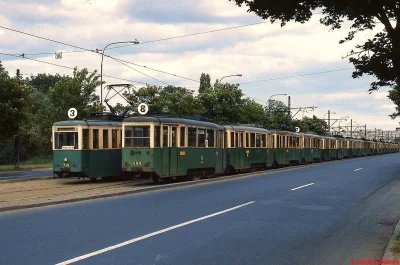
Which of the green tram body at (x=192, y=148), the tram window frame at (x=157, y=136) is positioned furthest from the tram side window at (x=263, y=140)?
the tram window frame at (x=157, y=136)

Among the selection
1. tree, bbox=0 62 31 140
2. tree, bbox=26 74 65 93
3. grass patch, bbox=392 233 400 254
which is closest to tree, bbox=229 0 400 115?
grass patch, bbox=392 233 400 254

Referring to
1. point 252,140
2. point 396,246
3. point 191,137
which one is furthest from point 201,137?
point 396,246

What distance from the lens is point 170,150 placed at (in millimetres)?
21406

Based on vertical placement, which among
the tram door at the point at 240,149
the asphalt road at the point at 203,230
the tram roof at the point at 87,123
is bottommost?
the asphalt road at the point at 203,230

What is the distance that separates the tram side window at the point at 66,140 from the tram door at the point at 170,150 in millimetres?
3867

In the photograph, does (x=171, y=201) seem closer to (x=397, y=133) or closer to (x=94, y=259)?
(x=94, y=259)

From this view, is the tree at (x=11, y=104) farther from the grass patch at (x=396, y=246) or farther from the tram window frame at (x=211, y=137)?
the grass patch at (x=396, y=246)

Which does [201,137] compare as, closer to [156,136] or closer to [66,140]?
[156,136]

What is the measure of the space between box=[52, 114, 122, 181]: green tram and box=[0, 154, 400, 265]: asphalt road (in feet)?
19.6

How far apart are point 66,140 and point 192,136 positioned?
5492 millimetres

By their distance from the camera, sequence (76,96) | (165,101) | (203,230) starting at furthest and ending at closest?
1. (165,101)
2. (76,96)
3. (203,230)

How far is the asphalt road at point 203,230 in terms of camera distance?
305 inches

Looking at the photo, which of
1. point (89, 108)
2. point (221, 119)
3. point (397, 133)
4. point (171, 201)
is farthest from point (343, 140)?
point (397, 133)

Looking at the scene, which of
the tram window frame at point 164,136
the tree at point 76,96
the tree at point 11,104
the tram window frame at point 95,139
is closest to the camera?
the tram window frame at point 164,136
